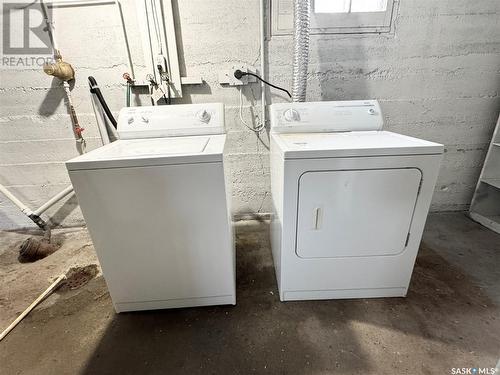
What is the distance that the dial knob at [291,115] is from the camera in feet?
5.13

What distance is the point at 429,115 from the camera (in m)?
2.01

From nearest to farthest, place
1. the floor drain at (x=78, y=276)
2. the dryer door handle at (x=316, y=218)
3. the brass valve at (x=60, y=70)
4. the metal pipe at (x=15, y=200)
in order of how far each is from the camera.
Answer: the dryer door handle at (x=316, y=218), the floor drain at (x=78, y=276), the brass valve at (x=60, y=70), the metal pipe at (x=15, y=200)

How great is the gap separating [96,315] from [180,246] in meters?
0.70

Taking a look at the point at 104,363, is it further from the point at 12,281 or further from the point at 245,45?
the point at 245,45

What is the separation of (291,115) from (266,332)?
50.5 inches

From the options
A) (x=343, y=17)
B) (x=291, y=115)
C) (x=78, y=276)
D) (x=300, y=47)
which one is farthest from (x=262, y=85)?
(x=78, y=276)

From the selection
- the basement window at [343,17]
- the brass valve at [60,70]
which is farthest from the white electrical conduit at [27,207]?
the basement window at [343,17]

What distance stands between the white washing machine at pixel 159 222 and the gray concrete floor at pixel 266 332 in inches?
6.3

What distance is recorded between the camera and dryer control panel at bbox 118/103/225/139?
1.60m

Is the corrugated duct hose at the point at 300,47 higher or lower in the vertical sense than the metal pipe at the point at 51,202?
higher

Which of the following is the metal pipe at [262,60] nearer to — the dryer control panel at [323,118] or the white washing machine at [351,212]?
the dryer control panel at [323,118]

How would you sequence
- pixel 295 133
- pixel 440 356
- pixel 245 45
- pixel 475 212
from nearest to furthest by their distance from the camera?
1. pixel 440 356
2. pixel 295 133
3. pixel 245 45
4. pixel 475 212

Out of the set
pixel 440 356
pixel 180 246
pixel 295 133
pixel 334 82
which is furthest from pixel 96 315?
pixel 334 82

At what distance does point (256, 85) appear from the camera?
1.91 metres
